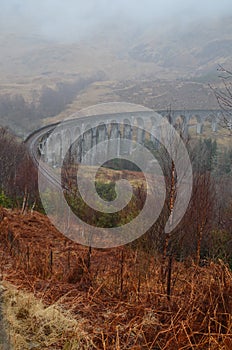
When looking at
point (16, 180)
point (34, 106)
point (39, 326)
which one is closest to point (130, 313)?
point (39, 326)

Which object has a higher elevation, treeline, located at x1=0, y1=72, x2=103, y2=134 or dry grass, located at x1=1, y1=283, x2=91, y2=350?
treeline, located at x1=0, y1=72, x2=103, y2=134

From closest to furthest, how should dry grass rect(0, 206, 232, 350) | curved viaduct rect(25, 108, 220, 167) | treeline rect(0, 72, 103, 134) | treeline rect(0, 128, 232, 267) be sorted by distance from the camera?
dry grass rect(0, 206, 232, 350), treeline rect(0, 128, 232, 267), curved viaduct rect(25, 108, 220, 167), treeline rect(0, 72, 103, 134)

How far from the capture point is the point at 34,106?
79.4 meters

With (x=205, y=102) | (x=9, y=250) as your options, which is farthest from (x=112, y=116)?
(x=9, y=250)

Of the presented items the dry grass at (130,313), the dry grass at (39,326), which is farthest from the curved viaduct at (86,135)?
the dry grass at (39,326)

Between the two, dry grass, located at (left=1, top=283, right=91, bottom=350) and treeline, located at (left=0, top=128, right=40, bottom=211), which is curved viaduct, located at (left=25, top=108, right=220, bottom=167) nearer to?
treeline, located at (left=0, top=128, right=40, bottom=211)

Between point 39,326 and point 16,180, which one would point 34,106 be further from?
point 39,326

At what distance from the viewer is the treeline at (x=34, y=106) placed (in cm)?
6119

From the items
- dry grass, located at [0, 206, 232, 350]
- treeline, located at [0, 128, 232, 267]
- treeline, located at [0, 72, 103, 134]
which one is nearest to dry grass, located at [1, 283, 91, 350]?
dry grass, located at [0, 206, 232, 350]

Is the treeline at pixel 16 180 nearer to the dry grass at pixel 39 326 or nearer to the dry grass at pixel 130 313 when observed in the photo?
the dry grass at pixel 130 313

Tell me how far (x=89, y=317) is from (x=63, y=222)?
746 cm

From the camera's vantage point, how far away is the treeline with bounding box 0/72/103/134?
61.2m

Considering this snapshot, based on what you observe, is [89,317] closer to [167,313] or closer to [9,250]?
[167,313]

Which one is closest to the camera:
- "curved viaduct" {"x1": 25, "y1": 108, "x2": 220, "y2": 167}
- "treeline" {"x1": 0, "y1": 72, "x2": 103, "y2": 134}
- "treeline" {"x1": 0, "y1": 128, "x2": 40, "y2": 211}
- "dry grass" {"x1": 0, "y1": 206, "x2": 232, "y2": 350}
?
"dry grass" {"x1": 0, "y1": 206, "x2": 232, "y2": 350}
